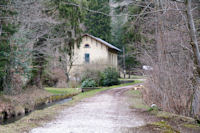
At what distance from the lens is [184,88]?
792cm

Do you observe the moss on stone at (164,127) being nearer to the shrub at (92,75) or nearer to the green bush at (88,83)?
the green bush at (88,83)

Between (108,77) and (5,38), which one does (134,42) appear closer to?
(5,38)

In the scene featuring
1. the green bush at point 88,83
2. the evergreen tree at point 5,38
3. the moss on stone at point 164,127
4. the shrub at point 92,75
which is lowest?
the moss on stone at point 164,127

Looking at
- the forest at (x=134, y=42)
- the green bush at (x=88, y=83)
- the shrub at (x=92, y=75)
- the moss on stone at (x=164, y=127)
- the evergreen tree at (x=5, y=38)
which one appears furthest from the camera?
the shrub at (x=92, y=75)

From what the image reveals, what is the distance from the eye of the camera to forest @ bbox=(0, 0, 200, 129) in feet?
19.2

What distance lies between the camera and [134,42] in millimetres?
18031

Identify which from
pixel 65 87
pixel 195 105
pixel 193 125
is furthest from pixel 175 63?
pixel 65 87

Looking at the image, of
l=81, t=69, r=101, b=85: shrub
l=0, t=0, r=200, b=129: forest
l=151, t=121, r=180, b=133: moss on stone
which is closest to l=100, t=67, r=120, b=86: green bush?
l=81, t=69, r=101, b=85: shrub

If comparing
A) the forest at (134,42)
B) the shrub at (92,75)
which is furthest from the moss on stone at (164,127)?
the shrub at (92,75)

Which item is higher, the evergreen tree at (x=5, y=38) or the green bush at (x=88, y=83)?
the evergreen tree at (x=5, y=38)

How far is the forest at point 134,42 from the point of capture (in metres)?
5.84

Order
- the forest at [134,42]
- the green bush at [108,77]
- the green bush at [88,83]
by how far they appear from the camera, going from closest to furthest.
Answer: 1. the forest at [134,42]
2. the green bush at [88,83]
3. the green bush at [108,77]

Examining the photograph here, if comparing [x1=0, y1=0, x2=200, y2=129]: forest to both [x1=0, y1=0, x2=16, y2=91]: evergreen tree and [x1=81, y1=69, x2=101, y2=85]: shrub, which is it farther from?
[x1=81, y1=69, x2=101, y2=85]: shrub

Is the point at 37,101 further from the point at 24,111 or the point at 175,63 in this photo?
the point at 175,63
